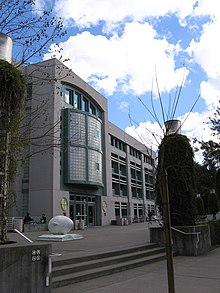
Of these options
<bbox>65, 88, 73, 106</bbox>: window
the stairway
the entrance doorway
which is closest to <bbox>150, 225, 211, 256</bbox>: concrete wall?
the stairway

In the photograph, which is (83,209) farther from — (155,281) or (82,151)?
(155,281)

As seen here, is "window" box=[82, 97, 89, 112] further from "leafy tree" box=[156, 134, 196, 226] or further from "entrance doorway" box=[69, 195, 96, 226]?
"leafy tree" box=[156, 134, 196, 226]

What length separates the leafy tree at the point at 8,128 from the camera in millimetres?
7012

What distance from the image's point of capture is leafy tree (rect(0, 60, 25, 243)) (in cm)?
701

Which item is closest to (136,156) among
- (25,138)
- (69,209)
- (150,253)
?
(69,209)

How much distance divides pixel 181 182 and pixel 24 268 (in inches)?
363

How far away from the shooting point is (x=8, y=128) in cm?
705

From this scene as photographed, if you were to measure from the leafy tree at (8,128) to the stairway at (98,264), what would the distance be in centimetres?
173

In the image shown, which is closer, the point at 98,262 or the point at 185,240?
the point at 98,262

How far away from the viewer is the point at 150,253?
38.5 feet

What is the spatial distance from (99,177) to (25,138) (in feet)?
100

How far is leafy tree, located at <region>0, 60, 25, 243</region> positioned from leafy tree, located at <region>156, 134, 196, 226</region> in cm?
769

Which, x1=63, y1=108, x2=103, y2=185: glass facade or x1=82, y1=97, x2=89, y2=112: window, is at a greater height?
x1=82, y1=97, x2=89, y2=112: window

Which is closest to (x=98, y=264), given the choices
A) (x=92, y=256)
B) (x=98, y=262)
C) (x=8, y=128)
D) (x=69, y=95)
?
(x=98, y=262)
